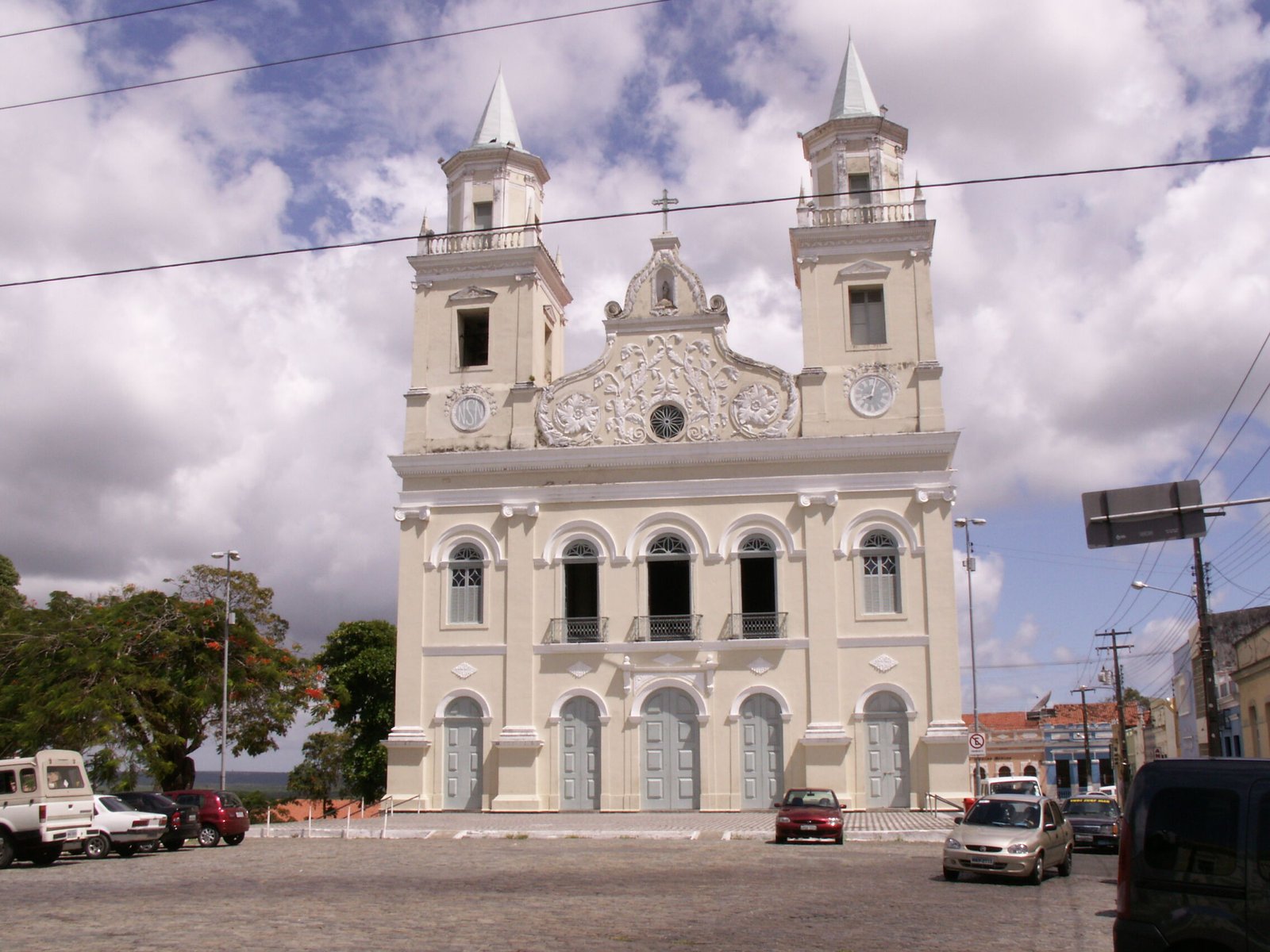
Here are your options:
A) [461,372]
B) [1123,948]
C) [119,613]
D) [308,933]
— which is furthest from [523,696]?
[1123,948]

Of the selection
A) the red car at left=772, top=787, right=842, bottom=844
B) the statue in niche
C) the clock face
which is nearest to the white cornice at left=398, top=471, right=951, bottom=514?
the clock face

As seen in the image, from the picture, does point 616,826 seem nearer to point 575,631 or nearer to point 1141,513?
point 575,631

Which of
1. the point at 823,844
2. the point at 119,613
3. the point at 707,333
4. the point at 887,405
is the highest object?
the point at 707,333

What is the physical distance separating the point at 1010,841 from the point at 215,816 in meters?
15.1

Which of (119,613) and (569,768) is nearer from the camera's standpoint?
(569,768)

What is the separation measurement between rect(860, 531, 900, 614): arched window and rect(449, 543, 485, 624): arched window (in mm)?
9879

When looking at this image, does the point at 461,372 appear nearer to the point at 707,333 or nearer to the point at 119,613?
the point at 707,333

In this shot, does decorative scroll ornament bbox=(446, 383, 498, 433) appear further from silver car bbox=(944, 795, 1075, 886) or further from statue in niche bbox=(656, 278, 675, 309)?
silver car bbox=(944, 795, 1075, 886)

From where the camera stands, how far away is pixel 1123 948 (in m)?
7.78

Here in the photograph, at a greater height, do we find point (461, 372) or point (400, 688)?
point (461, 372)

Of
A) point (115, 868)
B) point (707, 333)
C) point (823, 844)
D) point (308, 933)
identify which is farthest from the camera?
point (707, 333)

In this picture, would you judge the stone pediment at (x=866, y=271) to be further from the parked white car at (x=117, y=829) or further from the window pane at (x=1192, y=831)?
the window pane at (x=1192, y=831)

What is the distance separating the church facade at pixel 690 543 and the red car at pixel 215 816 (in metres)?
7.21

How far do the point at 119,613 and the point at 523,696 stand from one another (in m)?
11.8
